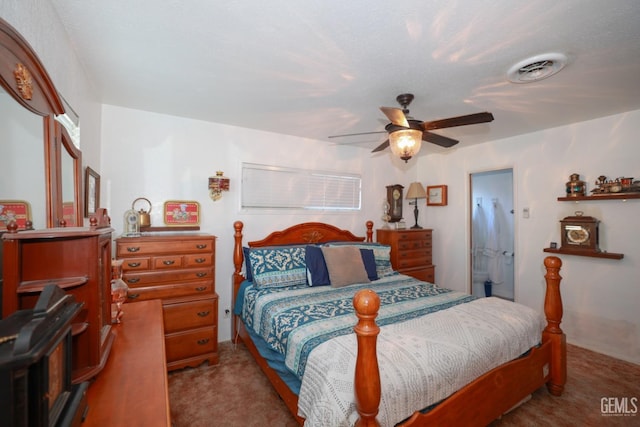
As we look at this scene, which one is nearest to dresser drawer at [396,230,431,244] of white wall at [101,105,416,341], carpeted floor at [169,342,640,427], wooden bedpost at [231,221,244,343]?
white wall at [101,105,416,341]

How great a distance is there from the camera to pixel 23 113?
999 mm

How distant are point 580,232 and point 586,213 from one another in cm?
22

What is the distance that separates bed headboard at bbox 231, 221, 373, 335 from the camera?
9.78ft

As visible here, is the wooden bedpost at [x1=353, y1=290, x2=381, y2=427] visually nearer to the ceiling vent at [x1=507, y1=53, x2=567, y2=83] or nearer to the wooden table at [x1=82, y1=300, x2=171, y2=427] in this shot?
the wooden table at [x1=82, y1=300, x2=171, y2=427]

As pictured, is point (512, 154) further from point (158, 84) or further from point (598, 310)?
point (158, 84)

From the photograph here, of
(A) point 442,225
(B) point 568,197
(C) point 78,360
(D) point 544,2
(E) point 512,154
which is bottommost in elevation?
(C) point 78,360

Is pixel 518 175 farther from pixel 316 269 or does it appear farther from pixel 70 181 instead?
pixel 70 181

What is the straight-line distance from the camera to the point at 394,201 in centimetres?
416

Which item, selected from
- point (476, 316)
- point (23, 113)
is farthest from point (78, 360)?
point (476, 316)

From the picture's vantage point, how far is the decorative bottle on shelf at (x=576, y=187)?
2828 millimetres

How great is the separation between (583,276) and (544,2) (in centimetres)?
290

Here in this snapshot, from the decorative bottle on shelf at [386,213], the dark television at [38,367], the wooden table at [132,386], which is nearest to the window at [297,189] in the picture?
the decorative bottle on shelf at [386,213]

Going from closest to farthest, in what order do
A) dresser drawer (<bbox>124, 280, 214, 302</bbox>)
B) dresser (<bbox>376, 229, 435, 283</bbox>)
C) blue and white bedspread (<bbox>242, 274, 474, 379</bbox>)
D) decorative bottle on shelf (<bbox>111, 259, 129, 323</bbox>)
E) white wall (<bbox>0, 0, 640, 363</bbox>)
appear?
decorative bottle on shelf (<bbox>111, 259, 129, 323</bbox>) < blue and white bedspread (<bbox>242, 274, 474, 379</bbox>) < dresser drawer (<bbox>124, 280, 214, 302</bbox>) < white wall (<bbox>0, 0, 640, 363</bbox>) < dresser (<bbox>376, 229, 435, 283</bbox>)

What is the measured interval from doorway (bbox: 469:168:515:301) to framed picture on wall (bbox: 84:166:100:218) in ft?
15.9
